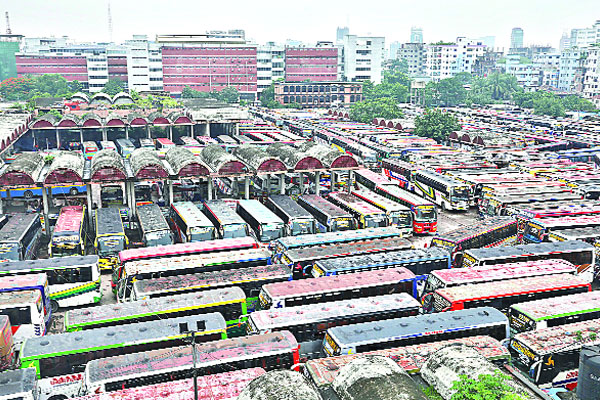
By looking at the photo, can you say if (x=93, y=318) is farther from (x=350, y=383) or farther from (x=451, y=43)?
(x=451, y=43)

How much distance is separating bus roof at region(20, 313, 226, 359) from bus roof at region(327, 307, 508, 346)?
528 centimetres

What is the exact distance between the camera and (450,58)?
188 metres

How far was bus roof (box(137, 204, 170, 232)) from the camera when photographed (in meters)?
34.8

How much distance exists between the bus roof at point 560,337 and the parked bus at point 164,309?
12241mm

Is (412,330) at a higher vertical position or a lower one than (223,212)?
lower

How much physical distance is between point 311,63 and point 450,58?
2633 inches

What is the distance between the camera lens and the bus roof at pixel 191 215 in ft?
118

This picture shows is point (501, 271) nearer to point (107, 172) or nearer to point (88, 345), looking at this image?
point (88, 345)

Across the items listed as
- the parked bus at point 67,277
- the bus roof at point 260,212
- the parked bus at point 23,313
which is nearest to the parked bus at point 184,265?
the parked bus at point 67,277

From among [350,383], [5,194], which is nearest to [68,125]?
[5,194]

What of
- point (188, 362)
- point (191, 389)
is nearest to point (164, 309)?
point (188, 362)

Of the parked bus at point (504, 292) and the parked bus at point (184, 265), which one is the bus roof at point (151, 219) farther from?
the parked bus at point (504, 292)

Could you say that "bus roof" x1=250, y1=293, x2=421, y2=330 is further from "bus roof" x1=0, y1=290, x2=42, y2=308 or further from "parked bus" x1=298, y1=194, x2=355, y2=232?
"parked bus" x1=298, y1=194, x2=355, y2=232

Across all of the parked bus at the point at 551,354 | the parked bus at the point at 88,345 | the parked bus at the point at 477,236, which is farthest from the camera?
the parked bus at the point at 477,236
